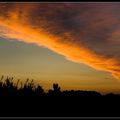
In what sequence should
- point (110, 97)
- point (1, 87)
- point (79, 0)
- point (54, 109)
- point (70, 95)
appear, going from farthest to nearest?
point (1, 87)
point (70, 95)
point (110, 97)
point (54, 109)
point (79, 0)

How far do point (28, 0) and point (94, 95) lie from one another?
4846cm

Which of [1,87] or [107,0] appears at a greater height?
[1,87]

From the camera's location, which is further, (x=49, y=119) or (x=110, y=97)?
(x=110, y=97)

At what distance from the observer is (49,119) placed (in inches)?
400

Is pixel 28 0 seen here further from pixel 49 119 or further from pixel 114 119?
pixel 114 119

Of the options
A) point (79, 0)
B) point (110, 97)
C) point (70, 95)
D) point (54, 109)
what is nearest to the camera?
point (79, 0)

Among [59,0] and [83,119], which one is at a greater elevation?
[59,0]

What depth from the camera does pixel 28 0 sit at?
38.5 ft

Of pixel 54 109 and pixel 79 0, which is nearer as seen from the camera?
pixel 79 0

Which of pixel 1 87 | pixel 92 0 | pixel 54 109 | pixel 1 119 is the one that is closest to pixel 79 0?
pixel 92 0

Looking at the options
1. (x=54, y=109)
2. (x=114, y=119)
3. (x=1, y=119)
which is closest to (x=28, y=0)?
(x=1, y=119)

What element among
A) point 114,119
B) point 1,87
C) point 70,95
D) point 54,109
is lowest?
point 114,119

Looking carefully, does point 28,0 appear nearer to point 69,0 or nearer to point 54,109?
point 69,0

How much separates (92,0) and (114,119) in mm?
4750
